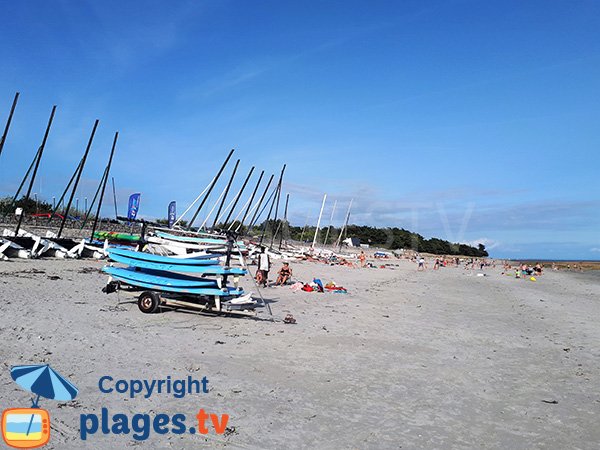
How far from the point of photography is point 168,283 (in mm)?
12039

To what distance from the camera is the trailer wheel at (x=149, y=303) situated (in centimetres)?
1153

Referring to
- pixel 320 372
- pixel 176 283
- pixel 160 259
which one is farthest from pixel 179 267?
pixel 320 372

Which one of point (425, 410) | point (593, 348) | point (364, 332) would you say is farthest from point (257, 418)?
point (593, 348)

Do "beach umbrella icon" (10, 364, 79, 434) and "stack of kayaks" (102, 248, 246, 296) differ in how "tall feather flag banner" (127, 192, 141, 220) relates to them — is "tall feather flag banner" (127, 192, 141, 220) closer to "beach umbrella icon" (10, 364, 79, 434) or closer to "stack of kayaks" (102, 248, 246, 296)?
"stack of kayaks" (102, 248, 246, 296)

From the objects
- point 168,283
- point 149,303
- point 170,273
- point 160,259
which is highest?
point 160,259

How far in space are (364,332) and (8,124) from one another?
25.5 m

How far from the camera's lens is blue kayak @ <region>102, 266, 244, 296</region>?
11.9m

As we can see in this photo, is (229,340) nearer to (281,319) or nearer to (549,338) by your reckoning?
(281,319)

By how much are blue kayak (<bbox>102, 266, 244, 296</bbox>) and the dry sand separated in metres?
0.73

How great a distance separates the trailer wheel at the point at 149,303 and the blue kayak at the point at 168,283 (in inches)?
21.0

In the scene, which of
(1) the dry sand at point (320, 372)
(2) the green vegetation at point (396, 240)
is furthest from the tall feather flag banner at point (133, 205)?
(2) the green vegetation at point (396, 240)

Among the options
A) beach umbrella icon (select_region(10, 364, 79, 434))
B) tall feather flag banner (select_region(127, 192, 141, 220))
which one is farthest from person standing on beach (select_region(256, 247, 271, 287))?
beach umbrella icon (select_region(10, 364, 79, 434))

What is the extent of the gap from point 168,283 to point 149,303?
2.52 feet

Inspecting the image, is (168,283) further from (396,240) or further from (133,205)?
(396,240)
